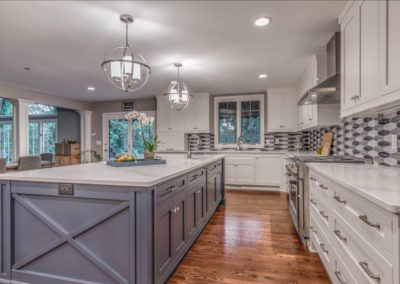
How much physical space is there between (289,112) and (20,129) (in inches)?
226

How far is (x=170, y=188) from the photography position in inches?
66.8

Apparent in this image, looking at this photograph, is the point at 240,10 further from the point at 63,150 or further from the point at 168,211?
the point at 63,150

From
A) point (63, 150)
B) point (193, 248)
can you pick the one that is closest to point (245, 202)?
point (193, 248)

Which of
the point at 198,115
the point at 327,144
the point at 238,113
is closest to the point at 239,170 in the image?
the point at 238,113

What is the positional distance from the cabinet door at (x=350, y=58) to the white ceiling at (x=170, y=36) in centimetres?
21

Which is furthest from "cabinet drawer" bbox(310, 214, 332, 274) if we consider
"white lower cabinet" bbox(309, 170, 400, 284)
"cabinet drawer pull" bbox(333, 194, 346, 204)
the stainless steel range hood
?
the stainless steel range hood

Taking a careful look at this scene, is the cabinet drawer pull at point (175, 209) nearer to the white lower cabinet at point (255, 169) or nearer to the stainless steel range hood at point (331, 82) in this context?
the stainless steel range hood at point (331, 82)

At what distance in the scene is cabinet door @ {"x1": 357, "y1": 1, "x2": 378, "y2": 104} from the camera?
1.49m

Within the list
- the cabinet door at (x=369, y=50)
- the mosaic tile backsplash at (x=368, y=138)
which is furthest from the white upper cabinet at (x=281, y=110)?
the cabinet door at (x=369, y=50)

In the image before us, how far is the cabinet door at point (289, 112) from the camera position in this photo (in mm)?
4934

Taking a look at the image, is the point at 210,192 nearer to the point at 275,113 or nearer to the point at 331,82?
the point at 331,82

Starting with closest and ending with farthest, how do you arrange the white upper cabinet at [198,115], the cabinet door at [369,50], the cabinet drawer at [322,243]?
the cabinet door at [369,50] < the cabinet drawer at [322,243] < the white upper cabinet at [198,115]

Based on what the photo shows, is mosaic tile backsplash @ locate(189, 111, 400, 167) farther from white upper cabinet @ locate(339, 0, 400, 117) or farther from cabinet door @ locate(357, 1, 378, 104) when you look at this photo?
cabinet door @ locate(357, 1, 378, 104)

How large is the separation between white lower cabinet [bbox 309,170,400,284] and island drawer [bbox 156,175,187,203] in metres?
1.14
